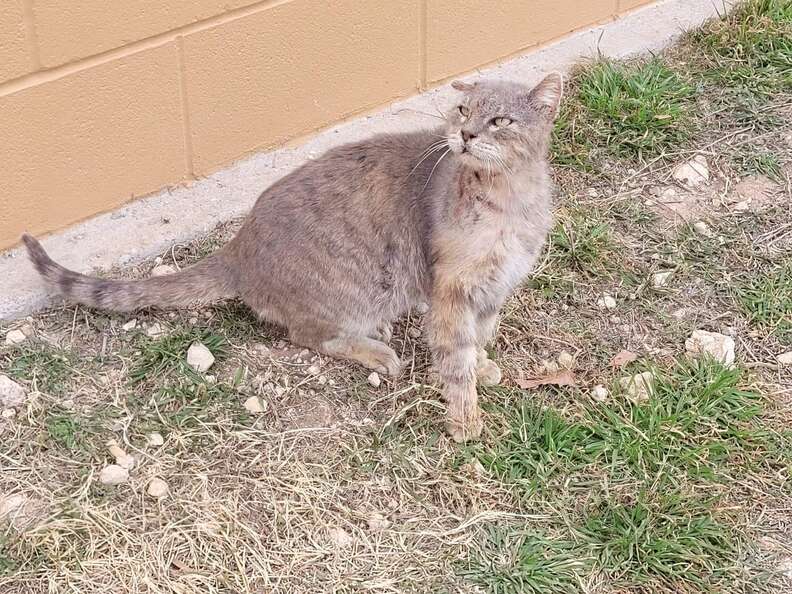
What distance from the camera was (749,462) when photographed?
3.56 meters

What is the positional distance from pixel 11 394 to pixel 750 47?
416 cm

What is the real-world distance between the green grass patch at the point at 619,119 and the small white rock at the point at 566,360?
1261 mm

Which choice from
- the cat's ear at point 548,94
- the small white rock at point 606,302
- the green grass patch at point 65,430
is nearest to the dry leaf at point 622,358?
the small white rock at point 606,302

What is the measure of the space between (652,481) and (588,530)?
1.00ft

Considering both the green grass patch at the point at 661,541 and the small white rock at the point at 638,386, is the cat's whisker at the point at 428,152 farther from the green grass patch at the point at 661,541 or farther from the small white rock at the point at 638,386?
the green grass patch at the point at 661,541

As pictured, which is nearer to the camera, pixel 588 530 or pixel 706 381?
pixel 588 530

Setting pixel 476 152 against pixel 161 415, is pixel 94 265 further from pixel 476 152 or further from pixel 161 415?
pixel 476 152

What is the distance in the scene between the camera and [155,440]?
3.56 meters

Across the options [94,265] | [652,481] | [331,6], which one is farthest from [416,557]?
[331,6]

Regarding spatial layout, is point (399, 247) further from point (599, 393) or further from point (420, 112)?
point (420, 112)

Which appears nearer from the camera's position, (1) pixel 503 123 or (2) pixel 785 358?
(1) pixel 503 123

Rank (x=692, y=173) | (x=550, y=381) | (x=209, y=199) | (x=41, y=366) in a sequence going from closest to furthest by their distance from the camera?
(x=41, y=366), (x=550, y=381), (x=209, y=199), (x=692, y=173)

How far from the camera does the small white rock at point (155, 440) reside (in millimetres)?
3547

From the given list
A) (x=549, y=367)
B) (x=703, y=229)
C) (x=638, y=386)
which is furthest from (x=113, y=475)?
(x=703, y=229)
